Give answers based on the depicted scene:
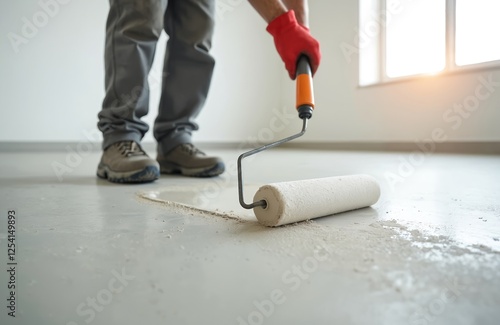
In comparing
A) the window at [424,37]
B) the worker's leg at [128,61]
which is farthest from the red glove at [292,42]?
the window at [424,37]

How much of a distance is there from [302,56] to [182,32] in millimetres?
844

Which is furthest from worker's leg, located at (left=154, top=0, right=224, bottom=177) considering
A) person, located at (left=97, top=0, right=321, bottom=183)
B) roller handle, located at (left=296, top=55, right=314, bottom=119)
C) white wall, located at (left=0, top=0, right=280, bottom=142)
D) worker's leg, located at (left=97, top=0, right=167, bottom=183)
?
white wall, located at (left=0, top=0, right=280, bottom=142)

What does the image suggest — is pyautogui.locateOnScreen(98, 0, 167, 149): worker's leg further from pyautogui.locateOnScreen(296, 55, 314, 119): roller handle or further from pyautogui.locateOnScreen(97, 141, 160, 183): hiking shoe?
pyautogui.locateOnScreen(296, 55, 314, 119): roller handle

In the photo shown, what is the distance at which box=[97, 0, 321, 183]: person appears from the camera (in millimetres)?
1075

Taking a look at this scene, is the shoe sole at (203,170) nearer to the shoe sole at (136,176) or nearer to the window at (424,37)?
the shoe sole at (136,176)

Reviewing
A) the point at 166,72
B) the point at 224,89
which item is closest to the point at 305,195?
the point at 166,72

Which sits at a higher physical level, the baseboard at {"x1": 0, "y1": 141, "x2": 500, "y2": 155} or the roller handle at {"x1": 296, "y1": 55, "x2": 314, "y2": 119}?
the roller handle at {"x1": 296, "y1": 55, "x2": 314, "y2": 119}

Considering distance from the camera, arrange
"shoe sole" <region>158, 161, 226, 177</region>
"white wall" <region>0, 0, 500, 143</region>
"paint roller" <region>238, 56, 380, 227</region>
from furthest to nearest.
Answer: "white wall" <region>0, 0, 500, 143</region>
"shoe sole" <region>158, 161, 226, 177</region>
"paint roller" <region>238, 56, 380, 227</region>

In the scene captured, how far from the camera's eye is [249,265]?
1.75ft

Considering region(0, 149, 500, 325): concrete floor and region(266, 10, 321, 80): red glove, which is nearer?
region(0, 149, 500, 325): concrete floor

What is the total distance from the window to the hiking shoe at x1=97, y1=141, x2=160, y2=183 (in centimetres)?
263

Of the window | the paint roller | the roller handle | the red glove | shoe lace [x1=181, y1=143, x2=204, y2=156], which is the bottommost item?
the paint roller

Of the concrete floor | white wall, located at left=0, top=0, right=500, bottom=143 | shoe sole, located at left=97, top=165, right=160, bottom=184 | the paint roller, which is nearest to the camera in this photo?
the concrete floor

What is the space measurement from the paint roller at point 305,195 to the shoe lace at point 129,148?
0.75m
